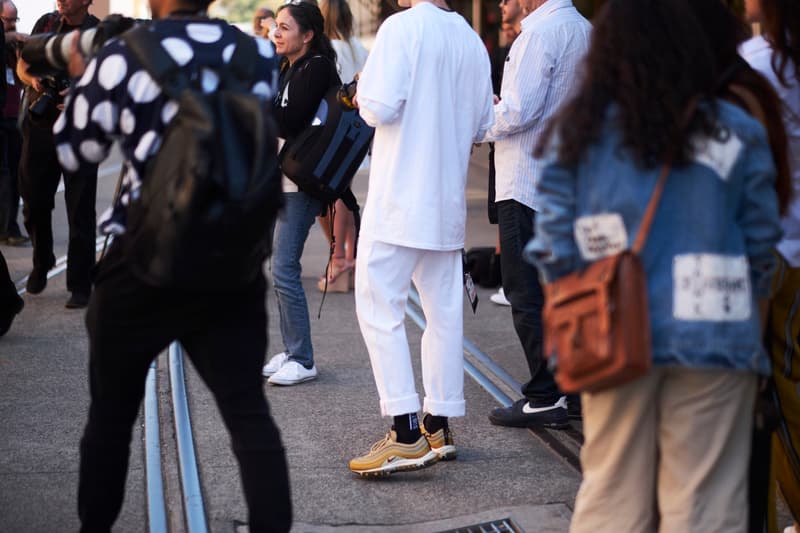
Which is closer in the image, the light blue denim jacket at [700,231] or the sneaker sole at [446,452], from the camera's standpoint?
the light blue denim jacket at [700,231]

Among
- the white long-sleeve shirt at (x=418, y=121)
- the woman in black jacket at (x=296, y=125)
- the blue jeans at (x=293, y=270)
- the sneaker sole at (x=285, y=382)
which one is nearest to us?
the white long-sleeve shirt at (x=418, y=121)

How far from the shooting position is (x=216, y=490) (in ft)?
14.6

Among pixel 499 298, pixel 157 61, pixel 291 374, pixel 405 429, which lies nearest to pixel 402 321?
pixel 405 429

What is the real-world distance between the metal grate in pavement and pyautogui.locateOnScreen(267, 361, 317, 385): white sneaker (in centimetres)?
200

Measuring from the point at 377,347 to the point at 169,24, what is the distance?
1.87 meters

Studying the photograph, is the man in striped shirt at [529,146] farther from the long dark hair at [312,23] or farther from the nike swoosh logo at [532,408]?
the long dark hair at [312,23]

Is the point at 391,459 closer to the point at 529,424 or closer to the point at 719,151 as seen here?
the point at 529,424

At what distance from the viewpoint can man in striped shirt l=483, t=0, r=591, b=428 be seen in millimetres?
5008

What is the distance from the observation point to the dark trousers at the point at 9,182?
989cm

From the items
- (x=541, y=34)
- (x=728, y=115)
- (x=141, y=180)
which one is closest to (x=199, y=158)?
(x=141, y=180)

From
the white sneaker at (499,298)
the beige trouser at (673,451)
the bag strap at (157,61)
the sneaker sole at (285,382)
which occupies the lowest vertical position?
the white sneaker at (499,298)

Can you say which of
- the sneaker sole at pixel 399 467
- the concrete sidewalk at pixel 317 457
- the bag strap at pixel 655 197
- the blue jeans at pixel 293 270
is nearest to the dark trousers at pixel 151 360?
the concrete sidewalk at pixel 317 457

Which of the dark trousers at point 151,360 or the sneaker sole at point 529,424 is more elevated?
the dark trousers at point 151,360

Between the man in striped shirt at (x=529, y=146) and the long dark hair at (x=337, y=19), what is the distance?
288cm
